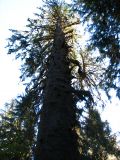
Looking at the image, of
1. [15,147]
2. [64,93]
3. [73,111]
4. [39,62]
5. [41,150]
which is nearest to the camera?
[41,150]

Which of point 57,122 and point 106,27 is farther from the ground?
point 106,27

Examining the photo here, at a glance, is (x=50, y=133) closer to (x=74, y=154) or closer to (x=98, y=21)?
(x=74, y=154)

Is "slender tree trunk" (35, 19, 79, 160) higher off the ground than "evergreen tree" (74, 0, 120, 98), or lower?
lower

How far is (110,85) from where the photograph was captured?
10445 millimetres

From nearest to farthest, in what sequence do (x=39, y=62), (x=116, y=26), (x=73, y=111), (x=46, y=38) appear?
(x=73, y=111)
(x=116, y=26)
(x=39, y=62)
(x=46, y=38)

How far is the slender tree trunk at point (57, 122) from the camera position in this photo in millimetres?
6336

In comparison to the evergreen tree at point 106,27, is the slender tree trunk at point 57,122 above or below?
below

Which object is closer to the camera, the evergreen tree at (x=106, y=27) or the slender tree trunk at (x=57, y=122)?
the slender tree trunk at (x=57, y=122)

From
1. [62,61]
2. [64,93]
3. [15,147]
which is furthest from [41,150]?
[62,61]

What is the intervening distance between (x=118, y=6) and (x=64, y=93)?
313 centimetres

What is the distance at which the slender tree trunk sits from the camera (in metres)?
6.34

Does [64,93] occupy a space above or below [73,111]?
above

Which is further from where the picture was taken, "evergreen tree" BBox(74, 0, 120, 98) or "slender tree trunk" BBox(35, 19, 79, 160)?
"evergreen tree" BBox(74, 0, 120, 98)

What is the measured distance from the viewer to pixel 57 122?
715cm
